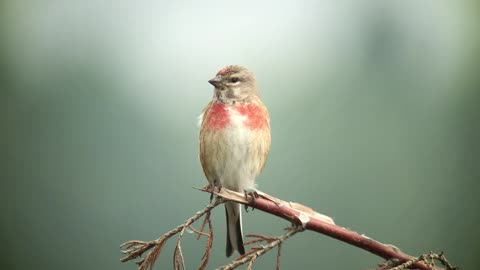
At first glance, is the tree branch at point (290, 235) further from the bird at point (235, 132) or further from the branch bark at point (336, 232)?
the bird at point (235, 132)

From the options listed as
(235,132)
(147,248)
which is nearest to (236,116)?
(235,132)

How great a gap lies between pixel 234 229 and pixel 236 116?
59 cm

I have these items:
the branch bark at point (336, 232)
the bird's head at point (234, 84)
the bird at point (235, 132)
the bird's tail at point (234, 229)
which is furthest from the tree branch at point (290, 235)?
the bird's head at point (234, 84)

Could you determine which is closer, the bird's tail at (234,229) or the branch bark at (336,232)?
the branch bark at (336,232)

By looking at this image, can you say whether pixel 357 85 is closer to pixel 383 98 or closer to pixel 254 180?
pixel 383 98

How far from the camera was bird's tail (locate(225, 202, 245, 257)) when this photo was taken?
2.46m

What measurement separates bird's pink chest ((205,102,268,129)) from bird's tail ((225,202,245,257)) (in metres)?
0.43

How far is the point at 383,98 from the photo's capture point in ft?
25.2

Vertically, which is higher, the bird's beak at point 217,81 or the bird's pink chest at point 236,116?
the bird's beak at point 217,81

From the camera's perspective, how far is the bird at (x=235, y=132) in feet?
9.37

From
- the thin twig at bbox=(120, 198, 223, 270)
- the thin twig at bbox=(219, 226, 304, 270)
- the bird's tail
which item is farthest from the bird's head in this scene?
the thin twig at bbox=(219, 226, 304, 270)

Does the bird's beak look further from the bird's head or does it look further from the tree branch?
the tree branch

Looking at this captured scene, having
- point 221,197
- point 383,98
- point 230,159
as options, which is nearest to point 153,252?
point 221,197

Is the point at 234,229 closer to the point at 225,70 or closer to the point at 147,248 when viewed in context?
the point at 225,70
